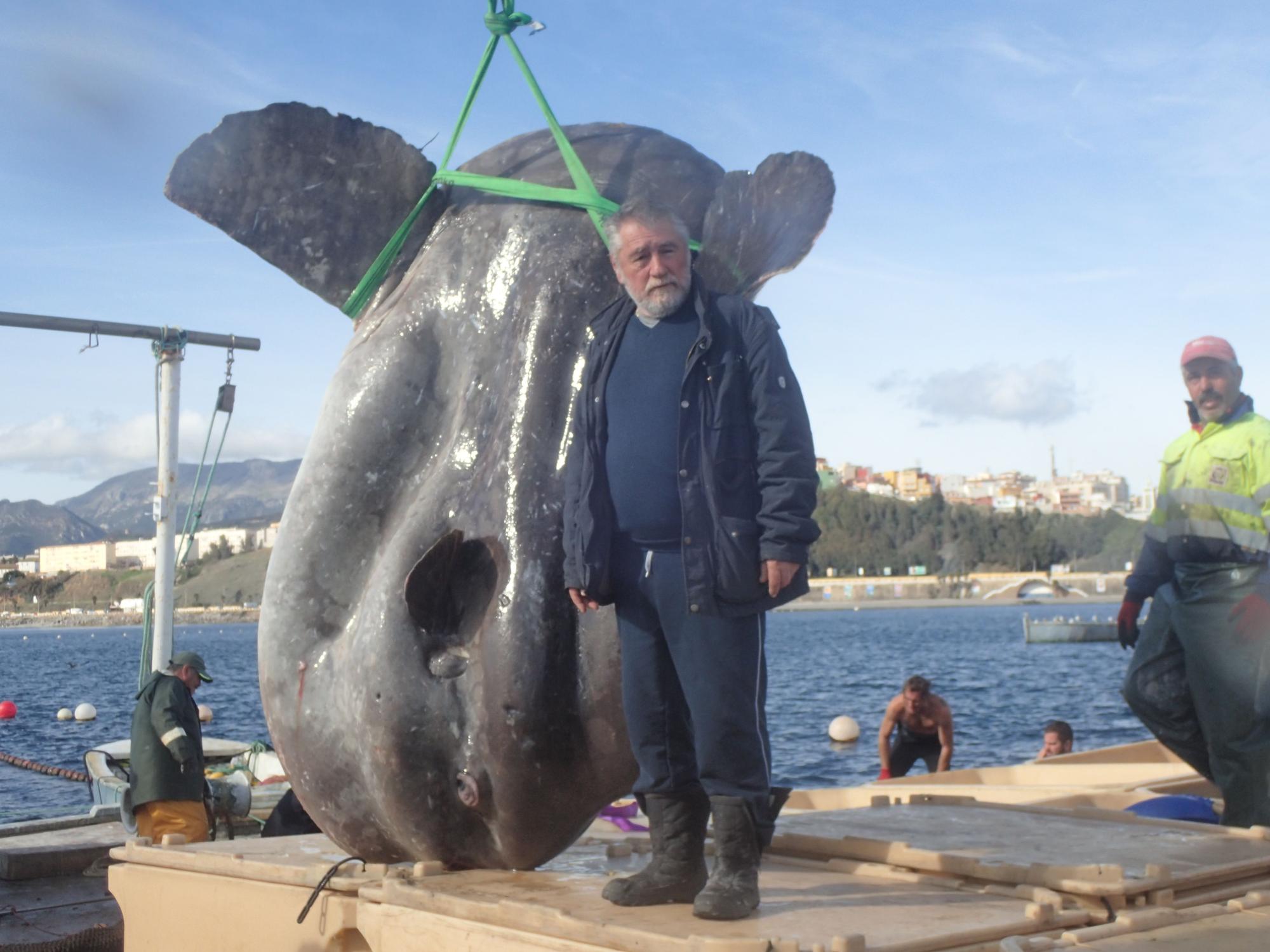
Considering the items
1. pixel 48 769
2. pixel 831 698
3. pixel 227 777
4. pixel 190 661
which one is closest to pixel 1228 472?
pixel 190 661

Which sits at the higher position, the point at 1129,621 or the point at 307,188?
the point at 307,188

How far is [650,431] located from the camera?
3.57m

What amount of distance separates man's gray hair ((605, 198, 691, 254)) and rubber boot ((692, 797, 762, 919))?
148cm

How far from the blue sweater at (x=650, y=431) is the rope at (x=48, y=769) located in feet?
57.6

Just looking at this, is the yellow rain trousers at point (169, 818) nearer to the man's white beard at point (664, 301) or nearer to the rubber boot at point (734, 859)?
the rubber boot at point (734, 859)

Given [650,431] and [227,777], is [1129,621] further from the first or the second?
[227,777]

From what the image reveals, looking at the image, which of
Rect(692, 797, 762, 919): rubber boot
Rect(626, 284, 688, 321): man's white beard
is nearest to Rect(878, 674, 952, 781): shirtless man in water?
Rect(692, 797, 762, 919): rubber boot

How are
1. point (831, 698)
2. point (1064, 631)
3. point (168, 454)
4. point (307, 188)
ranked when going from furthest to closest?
point (1064, 631), point (831, 698), point (168, 454), point (307, 188)

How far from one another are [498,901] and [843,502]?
174408mm

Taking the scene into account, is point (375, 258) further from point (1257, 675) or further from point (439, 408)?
point (1257, 675)

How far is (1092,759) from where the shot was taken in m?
9.96

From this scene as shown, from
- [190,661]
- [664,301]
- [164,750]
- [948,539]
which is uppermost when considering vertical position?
[948,539]

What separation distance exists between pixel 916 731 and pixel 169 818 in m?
7.15

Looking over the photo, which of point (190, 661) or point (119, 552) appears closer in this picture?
point (190, 661)
